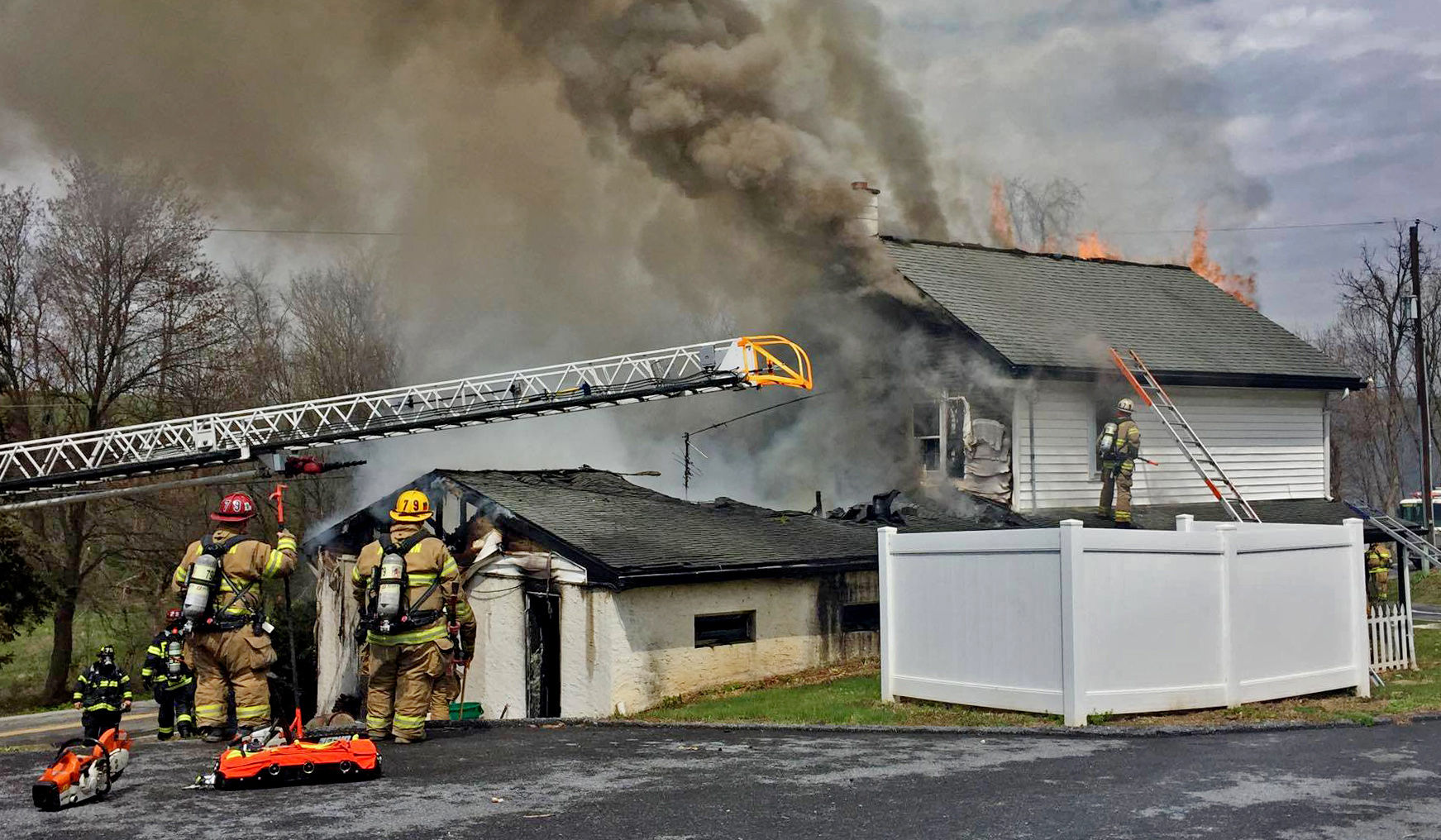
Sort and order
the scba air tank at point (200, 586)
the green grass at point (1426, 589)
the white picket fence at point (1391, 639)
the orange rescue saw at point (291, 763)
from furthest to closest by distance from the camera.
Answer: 1. the green grass at point (1426, 589)
2. the white picket fence at point (1391, 639)
3. the scba air tank at point (200, 586)
4. the orange rescue saw at point (291, 763)

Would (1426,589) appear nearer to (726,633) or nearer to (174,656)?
(726,633)

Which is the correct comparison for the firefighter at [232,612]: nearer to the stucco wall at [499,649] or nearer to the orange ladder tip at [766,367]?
the stucco wall at [499,649]

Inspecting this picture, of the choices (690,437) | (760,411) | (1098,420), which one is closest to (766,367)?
(760,411)

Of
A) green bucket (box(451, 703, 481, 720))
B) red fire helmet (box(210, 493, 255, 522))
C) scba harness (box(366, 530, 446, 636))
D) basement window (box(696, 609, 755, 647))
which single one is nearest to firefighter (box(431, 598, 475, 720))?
scba harness (box(366, 530, 446, 636))

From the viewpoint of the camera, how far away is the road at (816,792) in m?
6.78

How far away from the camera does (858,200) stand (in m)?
21.3

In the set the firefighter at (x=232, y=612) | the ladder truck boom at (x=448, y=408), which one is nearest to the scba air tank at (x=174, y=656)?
the firefighter at (x=232, y=612)

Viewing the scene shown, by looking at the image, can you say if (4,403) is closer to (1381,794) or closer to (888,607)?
(888,607)

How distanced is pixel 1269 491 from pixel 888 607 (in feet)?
44.9

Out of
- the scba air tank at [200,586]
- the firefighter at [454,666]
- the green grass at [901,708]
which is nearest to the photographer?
the scba air tank at [200,586]

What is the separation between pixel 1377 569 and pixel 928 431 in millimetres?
8039

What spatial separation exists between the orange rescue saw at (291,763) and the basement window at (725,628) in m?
7.09

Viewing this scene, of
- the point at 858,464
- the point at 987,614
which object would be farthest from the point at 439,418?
the point at 987,614

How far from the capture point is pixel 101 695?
368 inches
